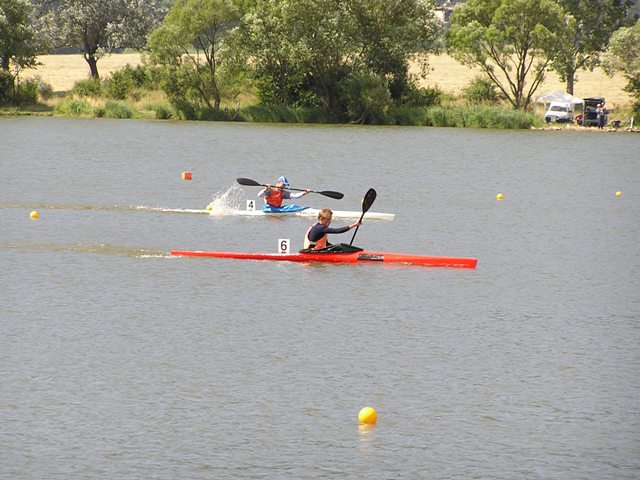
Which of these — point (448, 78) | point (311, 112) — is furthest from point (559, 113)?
point (448, 78)

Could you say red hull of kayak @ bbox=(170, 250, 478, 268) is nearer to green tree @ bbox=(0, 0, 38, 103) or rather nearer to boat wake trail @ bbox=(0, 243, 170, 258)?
boat wake trail @ bbox=(0, 243, 170, 258)

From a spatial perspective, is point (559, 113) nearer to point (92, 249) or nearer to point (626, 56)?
point (626, 56)

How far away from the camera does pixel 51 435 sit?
46.2 feet

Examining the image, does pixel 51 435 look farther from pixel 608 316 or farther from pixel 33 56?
pixel 33 56

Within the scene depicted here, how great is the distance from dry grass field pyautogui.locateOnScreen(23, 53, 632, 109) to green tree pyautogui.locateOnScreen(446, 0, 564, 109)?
284 inches

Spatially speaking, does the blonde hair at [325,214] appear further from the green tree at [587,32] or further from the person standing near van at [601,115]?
the green tree at [587,32]

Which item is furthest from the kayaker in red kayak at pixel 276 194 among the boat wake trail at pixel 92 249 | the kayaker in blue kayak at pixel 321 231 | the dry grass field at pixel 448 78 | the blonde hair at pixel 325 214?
the dry grass field at pixel 448 78

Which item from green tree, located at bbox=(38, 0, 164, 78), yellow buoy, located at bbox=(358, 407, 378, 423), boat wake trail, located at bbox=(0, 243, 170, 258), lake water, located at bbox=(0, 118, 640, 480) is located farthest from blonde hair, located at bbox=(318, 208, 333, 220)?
green tree, located at bbox=(38, 0, 164, 78)

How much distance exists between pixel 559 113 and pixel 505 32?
24.7 feet

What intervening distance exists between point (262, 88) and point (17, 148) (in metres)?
25.2

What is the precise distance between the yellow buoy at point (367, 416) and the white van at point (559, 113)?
64844 mm

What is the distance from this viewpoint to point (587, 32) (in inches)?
3403

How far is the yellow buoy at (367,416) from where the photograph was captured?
14.7 metres

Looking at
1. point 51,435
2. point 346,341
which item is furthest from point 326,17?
point 51,435
